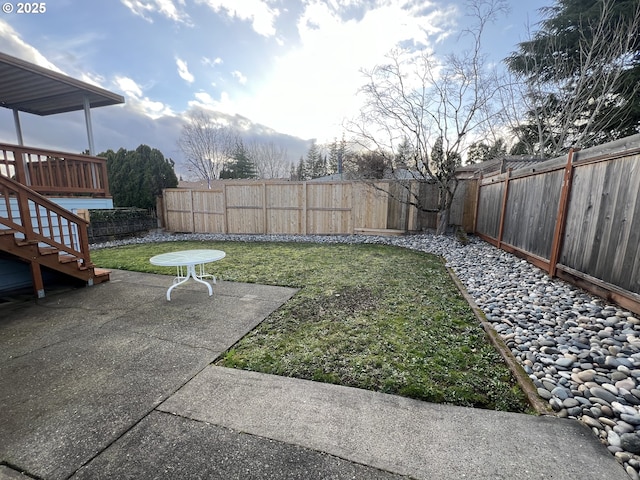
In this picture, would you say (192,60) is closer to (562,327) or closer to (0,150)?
(0,150)

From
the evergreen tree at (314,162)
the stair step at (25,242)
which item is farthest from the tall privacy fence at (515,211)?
the evergreen tree at (314,162)

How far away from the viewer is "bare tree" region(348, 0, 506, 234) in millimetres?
7438

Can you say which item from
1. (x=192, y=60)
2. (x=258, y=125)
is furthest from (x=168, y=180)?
(x=258, y=125)

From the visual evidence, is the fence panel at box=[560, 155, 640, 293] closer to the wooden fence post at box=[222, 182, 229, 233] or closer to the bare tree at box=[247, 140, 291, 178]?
the wooden fence post at box=[222, 182, 229, 233]

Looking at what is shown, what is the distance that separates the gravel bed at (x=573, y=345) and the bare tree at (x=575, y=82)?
7895 millimetres

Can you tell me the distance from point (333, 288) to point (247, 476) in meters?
2.98

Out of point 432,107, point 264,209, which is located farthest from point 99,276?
point 432,107

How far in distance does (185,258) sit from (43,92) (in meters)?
5.32

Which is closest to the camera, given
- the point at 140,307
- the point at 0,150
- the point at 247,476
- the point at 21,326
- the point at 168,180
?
the point at 247,476

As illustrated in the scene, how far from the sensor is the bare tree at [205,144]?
21.9 m

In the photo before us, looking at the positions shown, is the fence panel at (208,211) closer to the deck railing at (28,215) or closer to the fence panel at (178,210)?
the fence panel at (178,210)

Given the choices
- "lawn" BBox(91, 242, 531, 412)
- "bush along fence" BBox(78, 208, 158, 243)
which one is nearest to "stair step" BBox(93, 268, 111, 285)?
"lawn" BBox(91, 242, 531, 412)

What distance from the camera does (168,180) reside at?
12.6 m

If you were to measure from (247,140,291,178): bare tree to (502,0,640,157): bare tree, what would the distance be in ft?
79.3
